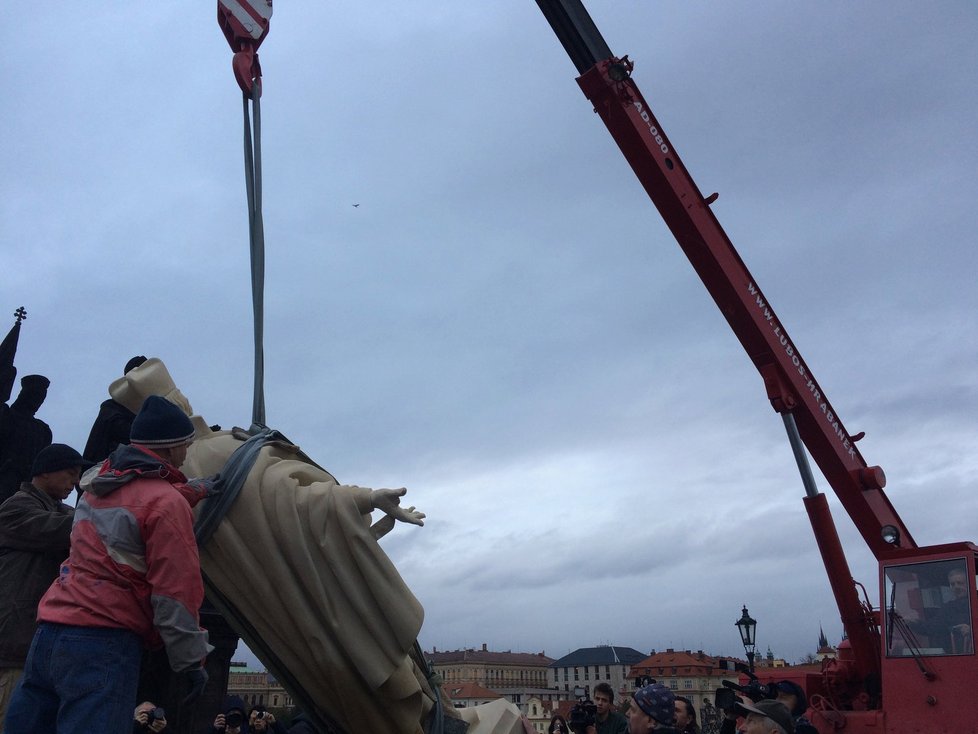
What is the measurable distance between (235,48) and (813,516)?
7173 millimetres

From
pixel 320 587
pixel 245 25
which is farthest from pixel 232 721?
pixel 245 25

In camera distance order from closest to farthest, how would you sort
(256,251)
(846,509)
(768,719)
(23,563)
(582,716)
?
(23,563) → (256,251) → (768,719) → (582,716) → (846,509)

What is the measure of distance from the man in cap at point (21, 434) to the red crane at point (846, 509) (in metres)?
6.52

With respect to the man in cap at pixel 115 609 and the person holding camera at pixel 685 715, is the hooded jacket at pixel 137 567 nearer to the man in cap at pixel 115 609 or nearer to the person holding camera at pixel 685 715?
the man in cap at pixel 115 609

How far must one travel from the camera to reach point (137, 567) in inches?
98.6

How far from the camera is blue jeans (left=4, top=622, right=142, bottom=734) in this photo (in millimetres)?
2361

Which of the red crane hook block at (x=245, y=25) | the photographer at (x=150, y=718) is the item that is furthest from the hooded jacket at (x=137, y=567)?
the red crane hook block at (x=245, y=25)

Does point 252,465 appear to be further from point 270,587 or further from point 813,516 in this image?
point 813,516

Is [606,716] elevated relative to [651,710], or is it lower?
lower

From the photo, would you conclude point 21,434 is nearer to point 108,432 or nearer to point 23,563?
point 108,432

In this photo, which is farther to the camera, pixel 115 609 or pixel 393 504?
pixel 393 504

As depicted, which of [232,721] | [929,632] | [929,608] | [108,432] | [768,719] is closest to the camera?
[768,719]

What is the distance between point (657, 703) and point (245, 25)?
4.02 meters

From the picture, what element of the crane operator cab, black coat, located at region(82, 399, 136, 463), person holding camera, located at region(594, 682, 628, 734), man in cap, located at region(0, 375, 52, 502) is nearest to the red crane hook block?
black coat, located at region(82, 399, 136, 463)
